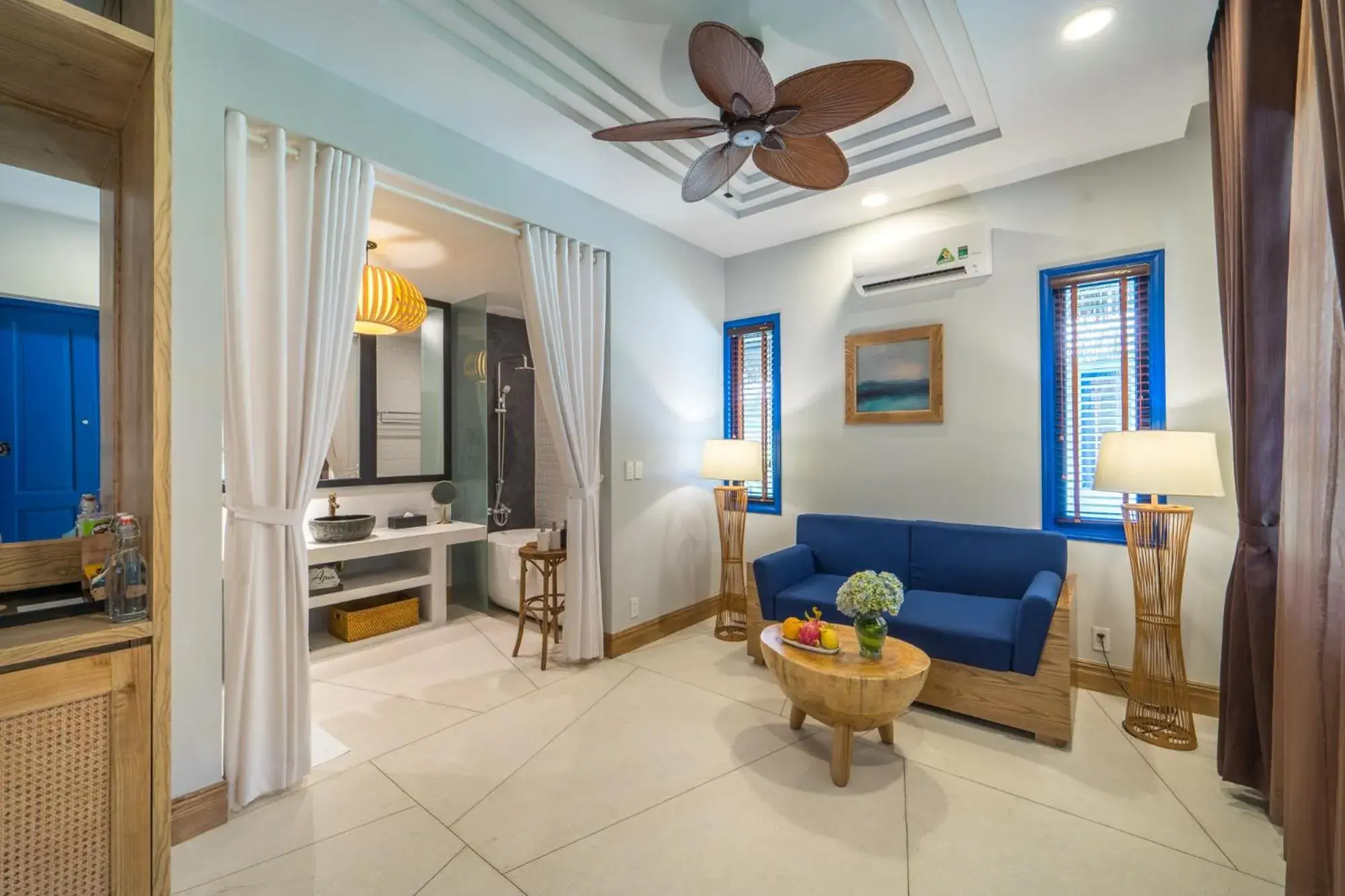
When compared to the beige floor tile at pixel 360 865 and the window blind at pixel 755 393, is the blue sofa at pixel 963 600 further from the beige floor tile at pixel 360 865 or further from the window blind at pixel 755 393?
the beige floor tile at pixel 360 865

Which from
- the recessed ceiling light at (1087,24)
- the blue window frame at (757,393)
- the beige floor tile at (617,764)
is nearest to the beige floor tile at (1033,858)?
the beige floor tile at (617,764)

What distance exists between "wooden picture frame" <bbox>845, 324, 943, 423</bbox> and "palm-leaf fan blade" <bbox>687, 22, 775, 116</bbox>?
6.86 ft

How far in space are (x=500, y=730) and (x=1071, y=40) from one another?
380cm

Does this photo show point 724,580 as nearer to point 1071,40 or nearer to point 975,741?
point 975,741

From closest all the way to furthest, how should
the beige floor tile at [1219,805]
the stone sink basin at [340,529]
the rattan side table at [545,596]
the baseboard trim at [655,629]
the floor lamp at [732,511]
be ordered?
the beige floor tile at [1219,805] < the rattan side table at [545,596] < the baseboard trim at [655,629] < the stone sink basin at [340,529] < the floor lamp at [732,511]

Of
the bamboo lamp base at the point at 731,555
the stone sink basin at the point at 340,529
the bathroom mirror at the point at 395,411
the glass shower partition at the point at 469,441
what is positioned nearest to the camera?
the stone sink basin at the point at 340,529

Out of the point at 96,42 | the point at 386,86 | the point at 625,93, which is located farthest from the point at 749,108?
the point at 96,42

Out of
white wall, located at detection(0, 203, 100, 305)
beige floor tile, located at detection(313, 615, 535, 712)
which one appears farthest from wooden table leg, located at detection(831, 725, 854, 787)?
white wall, located at detection(0, 203, 100, 305)

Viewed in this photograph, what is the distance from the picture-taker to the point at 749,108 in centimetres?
204

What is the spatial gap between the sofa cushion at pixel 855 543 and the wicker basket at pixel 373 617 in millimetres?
2897

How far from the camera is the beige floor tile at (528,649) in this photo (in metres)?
3.28

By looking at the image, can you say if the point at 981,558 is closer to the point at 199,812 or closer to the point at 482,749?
the point at 482,749

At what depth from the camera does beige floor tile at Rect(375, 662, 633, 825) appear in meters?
2.17

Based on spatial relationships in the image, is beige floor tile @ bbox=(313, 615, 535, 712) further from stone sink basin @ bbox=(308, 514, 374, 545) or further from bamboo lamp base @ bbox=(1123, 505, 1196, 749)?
bamboo lamp base @ bbox=(1123, 505, 1196, 749)
